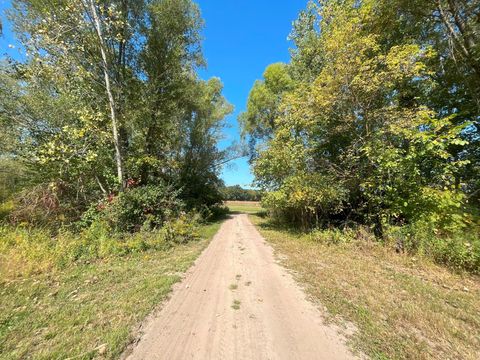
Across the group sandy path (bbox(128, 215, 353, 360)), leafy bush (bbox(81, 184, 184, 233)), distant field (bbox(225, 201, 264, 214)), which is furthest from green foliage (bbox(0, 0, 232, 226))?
distant field (bbox(225, 201, 264, 214))

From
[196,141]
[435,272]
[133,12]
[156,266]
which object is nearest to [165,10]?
[133,12]

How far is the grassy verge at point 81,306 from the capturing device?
8.66ft

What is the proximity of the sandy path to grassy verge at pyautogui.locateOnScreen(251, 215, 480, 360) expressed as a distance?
1.53 ft

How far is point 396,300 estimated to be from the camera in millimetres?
3924

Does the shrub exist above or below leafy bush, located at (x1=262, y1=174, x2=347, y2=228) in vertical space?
below

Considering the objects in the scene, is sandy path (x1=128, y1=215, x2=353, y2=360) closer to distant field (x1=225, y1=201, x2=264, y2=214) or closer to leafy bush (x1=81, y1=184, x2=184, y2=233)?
leafy bush (x1=81, y1=184, x2=184, y2=233)

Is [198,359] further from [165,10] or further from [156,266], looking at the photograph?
[165,10]

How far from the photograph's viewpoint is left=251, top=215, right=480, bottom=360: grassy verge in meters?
2.78

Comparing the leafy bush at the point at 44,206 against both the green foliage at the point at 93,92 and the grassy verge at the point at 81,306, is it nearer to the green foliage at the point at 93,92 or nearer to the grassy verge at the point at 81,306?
the green foliage at the point at 93,92

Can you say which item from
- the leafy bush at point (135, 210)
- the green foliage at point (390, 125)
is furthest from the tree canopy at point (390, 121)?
the leafy bush at point (135, 210)

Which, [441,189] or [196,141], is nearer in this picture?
Result: [441,189]

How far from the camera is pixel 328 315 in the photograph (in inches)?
136

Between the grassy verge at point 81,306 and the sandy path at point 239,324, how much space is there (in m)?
0.39

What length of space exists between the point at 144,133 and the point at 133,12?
5.71 meters
